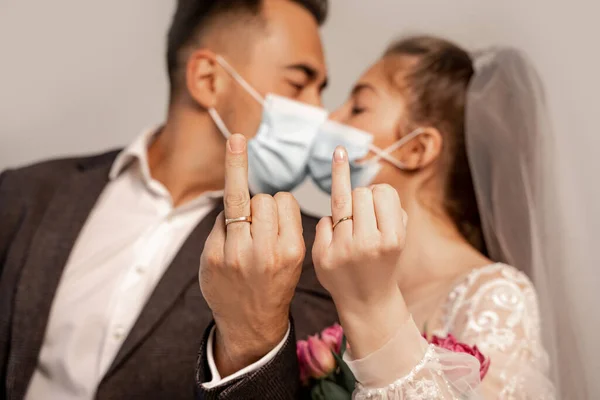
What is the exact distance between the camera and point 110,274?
1.12 meters

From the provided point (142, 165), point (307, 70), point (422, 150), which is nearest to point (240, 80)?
point (307, 70)

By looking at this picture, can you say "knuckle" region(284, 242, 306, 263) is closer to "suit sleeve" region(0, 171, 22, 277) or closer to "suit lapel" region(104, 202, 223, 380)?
"suit lapel" region(104, 202, 223, 380)

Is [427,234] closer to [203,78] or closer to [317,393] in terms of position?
[317,393]

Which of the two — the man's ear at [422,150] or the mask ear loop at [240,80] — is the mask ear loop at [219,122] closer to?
the mask ear loop at [240,80]

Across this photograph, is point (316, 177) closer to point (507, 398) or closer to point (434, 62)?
point (434, 62)

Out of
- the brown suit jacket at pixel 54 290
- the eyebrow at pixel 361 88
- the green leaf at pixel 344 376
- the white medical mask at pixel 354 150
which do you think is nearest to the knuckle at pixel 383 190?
the green leaf at pixel 344 376

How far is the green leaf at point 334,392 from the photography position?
789mm

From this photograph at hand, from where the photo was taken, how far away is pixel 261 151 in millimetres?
1188

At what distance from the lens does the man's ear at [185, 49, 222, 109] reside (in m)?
1.27

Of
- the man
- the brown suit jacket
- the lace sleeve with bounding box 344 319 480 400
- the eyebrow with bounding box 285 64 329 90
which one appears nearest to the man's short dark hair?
the man

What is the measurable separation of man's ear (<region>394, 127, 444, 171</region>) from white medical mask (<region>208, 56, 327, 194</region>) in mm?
153

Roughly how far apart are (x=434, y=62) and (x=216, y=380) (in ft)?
2.35

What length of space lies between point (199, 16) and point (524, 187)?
2.32ft

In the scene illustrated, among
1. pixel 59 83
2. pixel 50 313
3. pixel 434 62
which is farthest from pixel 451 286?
pixel 59 83
